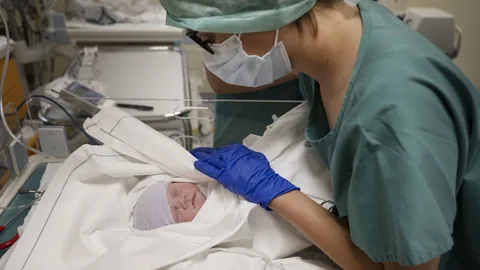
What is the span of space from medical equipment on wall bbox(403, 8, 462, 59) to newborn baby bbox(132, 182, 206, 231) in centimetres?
123

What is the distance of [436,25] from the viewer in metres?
1.90

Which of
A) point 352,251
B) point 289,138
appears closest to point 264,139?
point 289,138

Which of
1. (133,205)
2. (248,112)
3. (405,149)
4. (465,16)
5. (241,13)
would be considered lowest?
(133,205)

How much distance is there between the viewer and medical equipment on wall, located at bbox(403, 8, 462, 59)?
189 cm

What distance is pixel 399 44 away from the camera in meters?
0.96

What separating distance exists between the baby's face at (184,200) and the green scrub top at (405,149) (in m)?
0.48

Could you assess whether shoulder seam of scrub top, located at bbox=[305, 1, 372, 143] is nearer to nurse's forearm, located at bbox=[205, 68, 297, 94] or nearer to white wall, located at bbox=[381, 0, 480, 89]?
nurse's forearm, located at bbox=[205, 68, 297, 94]

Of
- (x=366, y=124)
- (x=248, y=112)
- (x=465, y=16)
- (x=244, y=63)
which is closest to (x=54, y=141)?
(x=248, y=112)

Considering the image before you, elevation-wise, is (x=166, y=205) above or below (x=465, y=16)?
below

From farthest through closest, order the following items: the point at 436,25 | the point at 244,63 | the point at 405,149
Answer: the point at 436,25 < the point at 244,63 < the point at 405,149

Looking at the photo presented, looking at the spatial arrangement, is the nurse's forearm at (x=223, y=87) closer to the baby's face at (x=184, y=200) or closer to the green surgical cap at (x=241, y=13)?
the baby's face at (x=184, y=200)

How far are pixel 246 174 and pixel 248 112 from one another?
20.9 inches

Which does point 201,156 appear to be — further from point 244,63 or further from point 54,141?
point 54,141

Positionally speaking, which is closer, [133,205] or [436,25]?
[133,205]
